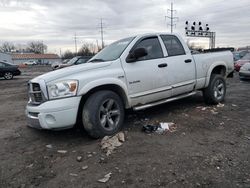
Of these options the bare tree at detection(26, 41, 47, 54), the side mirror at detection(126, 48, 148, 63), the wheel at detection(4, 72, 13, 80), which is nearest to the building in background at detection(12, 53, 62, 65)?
the bare tree at detection(26, 41, 47, 54)

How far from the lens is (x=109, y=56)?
18.9 ft

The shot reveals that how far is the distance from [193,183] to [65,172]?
5.70ft

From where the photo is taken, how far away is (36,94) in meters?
4.83

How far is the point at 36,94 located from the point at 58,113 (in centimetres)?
65

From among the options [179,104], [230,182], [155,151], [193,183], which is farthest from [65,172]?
[179,104]

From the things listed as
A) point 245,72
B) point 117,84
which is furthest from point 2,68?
point 117,84

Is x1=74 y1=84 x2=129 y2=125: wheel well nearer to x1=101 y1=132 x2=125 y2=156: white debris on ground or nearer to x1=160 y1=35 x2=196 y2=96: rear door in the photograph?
x1=101 y1=132 x2=125 y2=156: white debris on ground

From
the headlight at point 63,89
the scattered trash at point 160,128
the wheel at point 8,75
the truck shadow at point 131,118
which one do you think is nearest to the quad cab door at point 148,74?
the scattered trash at point 160,128

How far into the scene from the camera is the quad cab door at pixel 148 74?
538cm

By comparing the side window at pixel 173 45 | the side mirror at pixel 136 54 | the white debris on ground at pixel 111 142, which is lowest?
the white debris on ground at pixel 111 142

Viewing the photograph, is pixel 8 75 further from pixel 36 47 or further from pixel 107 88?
pixel 36 47

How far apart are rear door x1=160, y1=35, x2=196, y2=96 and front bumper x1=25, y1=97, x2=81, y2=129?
96.0 inches

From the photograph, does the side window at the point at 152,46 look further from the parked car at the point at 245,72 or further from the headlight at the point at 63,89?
the parked car at the point at 245,72

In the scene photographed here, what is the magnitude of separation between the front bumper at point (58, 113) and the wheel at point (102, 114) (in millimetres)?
226
